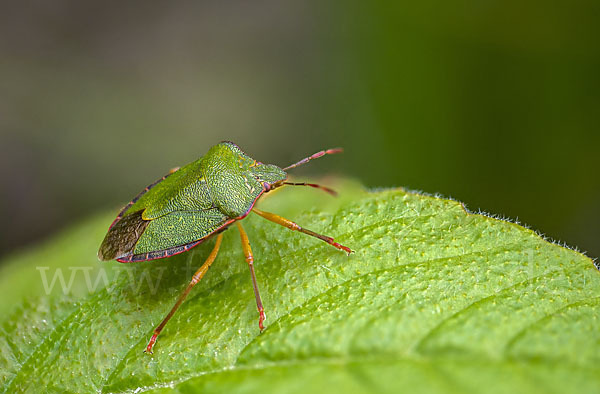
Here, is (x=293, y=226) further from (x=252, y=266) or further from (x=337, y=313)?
(x=337, y=313)

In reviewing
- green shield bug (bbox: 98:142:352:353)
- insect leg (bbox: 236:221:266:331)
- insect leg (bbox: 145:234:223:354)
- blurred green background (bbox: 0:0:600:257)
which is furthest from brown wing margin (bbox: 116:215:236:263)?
blurred green background (bbox: 0:0:600:257)

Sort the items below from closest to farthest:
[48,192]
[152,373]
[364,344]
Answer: [364,344]
[152,373]
[48,192]

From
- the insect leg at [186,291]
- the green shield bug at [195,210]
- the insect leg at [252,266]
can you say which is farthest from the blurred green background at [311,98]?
the insect leg at [186,291]

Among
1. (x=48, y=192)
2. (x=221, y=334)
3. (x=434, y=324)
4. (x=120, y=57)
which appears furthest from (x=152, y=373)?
(x=120, y=57)

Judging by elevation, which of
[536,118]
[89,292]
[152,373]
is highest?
[89,292]

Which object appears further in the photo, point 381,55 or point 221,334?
point 381,55

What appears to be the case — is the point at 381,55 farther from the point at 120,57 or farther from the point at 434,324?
the point at 434,324

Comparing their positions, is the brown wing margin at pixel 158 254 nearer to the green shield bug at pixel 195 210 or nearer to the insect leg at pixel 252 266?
the green shield bug at pixel 195 210
